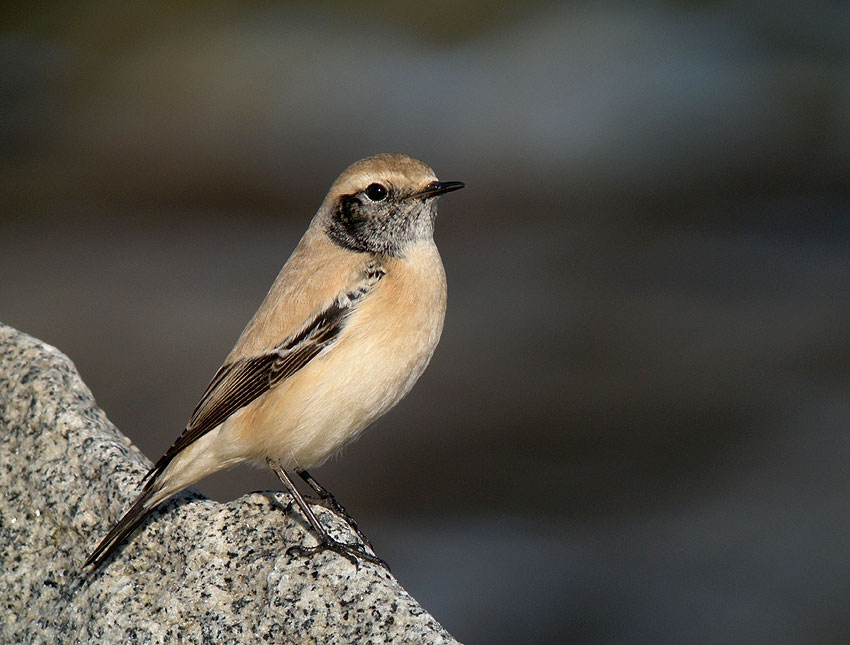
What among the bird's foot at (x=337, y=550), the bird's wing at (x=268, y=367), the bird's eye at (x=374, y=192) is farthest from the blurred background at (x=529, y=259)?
the bird's foot at (x=337, y=550)

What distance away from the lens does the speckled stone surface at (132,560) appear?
3.81 m

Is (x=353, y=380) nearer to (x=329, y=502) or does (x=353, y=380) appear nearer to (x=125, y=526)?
(x=329, y=502)

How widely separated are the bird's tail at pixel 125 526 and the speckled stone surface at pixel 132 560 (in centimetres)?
5

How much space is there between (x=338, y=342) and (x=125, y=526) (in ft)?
4.54

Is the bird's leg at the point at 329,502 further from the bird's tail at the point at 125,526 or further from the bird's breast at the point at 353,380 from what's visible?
the bird's tail at the point at 125,526

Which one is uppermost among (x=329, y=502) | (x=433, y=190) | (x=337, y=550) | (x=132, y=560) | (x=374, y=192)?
(x=433, y=190)

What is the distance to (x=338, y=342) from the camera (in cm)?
518

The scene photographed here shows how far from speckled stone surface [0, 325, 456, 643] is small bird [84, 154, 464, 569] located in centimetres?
33

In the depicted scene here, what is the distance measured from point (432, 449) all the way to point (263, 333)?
24.9ft

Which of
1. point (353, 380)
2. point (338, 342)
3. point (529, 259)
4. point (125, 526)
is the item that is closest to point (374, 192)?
point (338, 342)

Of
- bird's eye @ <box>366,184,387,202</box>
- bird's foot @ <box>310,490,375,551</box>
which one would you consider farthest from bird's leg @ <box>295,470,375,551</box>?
bird's eye @ <box>366,184,387,202</box>

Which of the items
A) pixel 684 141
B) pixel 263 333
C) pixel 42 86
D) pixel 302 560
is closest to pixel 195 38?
pixel 42 86

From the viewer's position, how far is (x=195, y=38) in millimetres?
23250

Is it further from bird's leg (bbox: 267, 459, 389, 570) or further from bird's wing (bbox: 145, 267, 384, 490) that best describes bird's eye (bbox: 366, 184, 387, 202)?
bird's leg (bbox: 267, 459, 389, 570)
